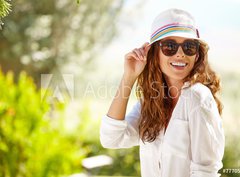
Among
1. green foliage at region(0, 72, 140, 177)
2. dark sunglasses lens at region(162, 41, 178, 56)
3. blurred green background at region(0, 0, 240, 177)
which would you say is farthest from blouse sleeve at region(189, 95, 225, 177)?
blurred green background at region(0, 0, 240, 177)

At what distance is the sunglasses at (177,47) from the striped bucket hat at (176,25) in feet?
0.09

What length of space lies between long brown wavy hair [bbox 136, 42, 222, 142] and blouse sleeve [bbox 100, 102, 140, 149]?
34 millimetres

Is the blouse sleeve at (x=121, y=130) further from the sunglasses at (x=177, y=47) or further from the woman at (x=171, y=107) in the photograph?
the sunglasses at (x=177, y=47)

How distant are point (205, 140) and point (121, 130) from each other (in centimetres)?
34

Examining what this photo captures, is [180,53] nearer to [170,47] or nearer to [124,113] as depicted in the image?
[170,47]

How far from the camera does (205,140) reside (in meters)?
1.34

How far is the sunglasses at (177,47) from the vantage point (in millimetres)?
1506

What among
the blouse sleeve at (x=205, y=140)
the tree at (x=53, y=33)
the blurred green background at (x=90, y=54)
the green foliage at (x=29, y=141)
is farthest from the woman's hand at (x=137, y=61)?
the tree at (x=53, y=33)

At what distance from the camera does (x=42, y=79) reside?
23.9ft

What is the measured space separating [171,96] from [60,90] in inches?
224

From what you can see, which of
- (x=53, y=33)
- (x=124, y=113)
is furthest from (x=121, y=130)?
(x=53, y=33)

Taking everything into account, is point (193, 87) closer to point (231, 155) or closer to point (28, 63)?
point (231, 155)

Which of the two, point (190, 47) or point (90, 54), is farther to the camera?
point (90, 54)

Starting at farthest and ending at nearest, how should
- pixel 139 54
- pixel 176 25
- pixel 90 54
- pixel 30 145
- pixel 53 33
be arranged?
pixel 90 54, pixel 53 33, pixel 30 145, pixel 139 54, pixel 176 25
